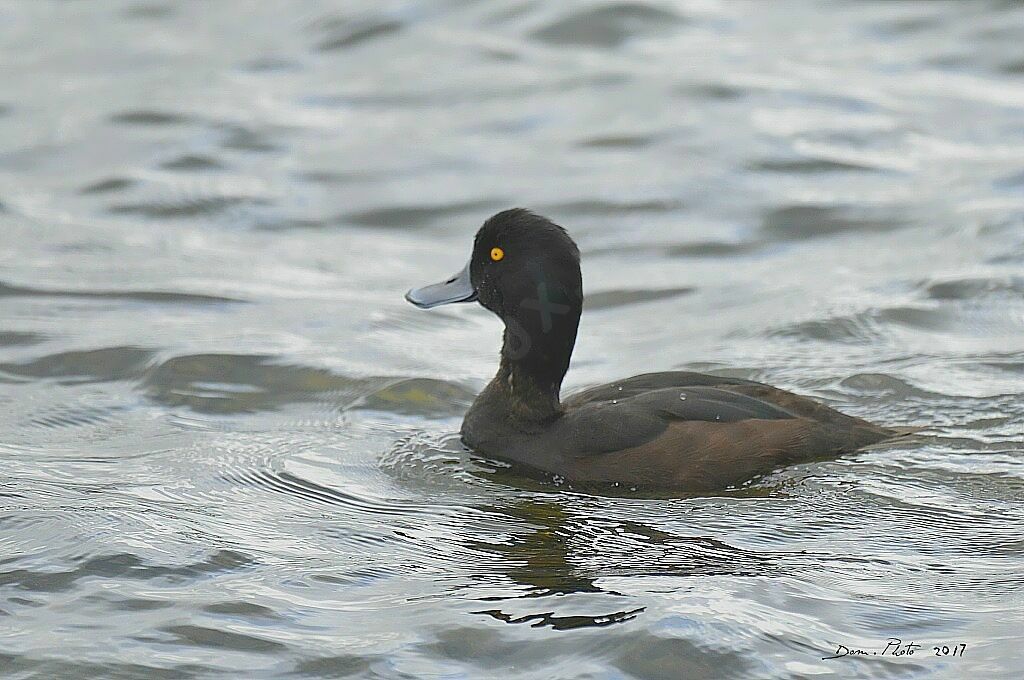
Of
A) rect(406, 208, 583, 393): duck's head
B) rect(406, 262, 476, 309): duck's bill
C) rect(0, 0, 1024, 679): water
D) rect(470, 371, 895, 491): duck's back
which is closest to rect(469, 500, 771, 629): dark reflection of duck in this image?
rect(0, 0, 1024, 679): water

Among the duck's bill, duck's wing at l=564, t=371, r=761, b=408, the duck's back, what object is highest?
the duck's bill

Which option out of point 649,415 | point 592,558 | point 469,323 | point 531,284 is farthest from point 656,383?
point 469,323

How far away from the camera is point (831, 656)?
5188mm

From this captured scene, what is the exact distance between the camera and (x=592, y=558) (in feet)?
19.7

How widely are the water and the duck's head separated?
1.83ft

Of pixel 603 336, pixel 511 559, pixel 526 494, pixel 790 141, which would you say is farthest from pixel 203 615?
pixel 790 141

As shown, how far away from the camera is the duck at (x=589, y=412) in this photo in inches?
263

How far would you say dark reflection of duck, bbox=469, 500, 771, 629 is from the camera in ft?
18.6

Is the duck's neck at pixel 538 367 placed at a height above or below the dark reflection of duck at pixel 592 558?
above

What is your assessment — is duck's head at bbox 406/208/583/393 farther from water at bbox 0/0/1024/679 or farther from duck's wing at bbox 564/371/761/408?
water at bbox 0/0/1024/679

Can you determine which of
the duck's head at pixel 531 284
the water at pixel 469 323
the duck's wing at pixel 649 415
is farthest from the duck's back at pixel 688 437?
the duck's head at pixel 531 284

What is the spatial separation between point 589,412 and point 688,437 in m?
0.45

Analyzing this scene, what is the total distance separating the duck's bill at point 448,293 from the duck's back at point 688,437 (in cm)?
78

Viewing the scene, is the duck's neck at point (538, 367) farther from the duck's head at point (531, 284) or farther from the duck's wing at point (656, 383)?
the duck's wing at point (656, 383)
